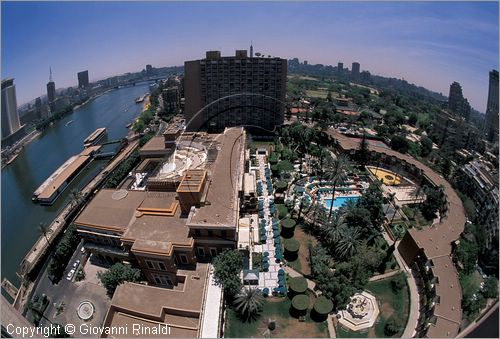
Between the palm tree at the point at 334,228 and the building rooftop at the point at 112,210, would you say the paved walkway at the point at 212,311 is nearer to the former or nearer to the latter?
the building rooftop at the point at 112,210

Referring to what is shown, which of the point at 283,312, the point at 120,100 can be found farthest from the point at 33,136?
the point at 283,312

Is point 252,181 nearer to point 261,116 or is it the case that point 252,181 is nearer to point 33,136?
point 261,116

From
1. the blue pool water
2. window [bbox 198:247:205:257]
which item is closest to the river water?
window [bbox 198:247:205:257]

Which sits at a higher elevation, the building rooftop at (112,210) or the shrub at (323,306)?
the building rooftop at (112,210)

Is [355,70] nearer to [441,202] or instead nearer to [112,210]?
[441,202]

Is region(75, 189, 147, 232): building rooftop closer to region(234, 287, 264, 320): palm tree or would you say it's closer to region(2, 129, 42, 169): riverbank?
region(234, 287, 264, 320): palm tree

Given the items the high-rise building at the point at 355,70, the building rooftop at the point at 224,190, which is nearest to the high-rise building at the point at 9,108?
the building rooftop at the point at 224,190

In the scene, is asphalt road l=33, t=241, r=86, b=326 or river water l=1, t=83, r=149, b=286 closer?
asphalt road l=33, t=241, r=86, b=326

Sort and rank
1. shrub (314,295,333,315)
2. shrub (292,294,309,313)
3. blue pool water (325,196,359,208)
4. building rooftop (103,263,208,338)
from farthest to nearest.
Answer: blue pool water (325,196,359,208), shrub (292,294,309,313), shrub (314,295,333,315), building rooftop (103,263,208,338)
